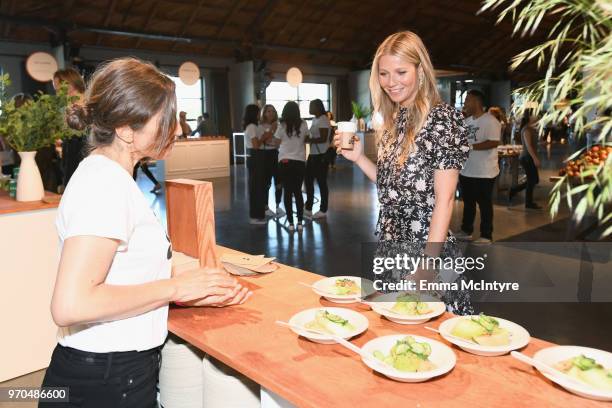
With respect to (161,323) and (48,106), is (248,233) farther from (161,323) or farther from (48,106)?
(161,323)

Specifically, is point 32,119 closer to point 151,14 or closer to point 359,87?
point 151,14

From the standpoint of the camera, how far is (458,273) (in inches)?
73.0

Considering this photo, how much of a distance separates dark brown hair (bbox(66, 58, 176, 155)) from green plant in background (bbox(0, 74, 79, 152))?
198 centimetres

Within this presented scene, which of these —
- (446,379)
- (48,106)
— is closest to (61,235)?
(446,379)

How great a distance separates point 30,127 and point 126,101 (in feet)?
7.38

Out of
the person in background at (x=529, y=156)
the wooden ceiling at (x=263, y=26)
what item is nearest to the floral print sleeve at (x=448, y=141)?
the person in background at (x=529, y=156)

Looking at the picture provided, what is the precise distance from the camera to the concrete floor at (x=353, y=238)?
340 centimetres

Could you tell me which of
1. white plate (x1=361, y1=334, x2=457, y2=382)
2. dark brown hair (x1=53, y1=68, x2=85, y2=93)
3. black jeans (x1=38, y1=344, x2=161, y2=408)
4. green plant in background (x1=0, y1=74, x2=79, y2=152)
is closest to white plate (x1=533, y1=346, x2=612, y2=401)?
white plate (x1=361, y1=334, x2=457, y2=382)

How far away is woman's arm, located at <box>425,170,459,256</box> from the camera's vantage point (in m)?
1.73

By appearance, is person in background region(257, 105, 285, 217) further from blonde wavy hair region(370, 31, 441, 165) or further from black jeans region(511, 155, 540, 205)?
blonde wavy hair region(370, 31, 441, 165)

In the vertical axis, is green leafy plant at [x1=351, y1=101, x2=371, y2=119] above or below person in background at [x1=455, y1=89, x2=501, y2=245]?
above

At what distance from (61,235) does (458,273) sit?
1.36 meters

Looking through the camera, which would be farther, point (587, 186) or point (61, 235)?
point (61, 235)

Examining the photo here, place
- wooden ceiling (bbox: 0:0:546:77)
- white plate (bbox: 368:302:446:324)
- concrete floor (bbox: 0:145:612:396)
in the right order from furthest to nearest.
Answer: wooden ceiling (bbox: 0:0:546:77) → concrete floor (bbox: 0:145:612:396) → white plate (bbox: 368:302:446:324)
